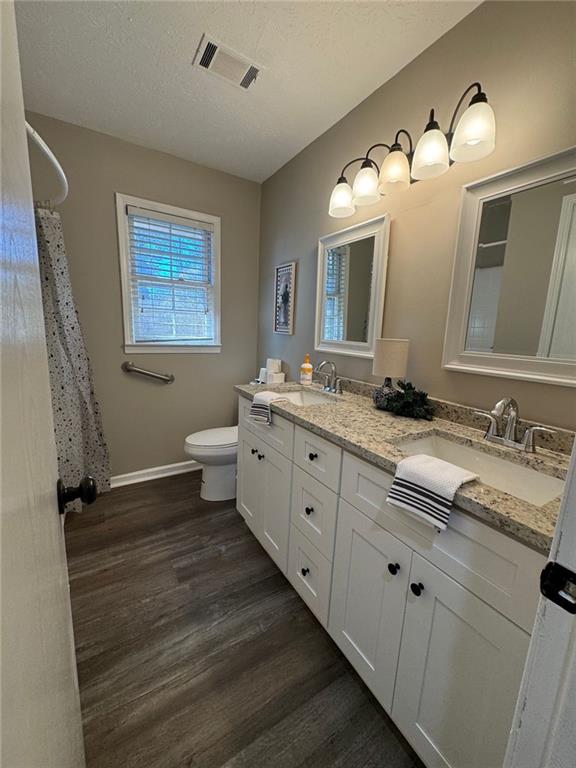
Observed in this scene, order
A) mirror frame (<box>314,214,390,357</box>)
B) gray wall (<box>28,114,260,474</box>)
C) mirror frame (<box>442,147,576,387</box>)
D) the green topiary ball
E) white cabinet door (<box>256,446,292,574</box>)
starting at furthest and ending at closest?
gray wall (<box>28,114,260,474</box>), mirror frame (<box>314,214,390,357</box>), white cabinet door (<box>256,446,292,574</box>), the green topiary ball, mirror frame (<box>442,147,576,387</box>)

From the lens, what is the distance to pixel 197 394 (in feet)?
9.11

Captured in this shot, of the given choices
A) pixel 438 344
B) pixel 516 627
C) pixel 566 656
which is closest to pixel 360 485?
pixel 516 627

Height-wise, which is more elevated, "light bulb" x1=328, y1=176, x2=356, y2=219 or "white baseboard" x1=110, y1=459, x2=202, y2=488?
"light bulb" x1=328, y1=176, x2=356, y2=219

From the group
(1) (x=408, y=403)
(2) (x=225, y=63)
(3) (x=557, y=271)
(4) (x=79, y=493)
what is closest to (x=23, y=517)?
(4) (x=79, y=493)

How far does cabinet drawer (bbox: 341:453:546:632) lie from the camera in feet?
2.20

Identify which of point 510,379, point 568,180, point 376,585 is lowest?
point 376,585

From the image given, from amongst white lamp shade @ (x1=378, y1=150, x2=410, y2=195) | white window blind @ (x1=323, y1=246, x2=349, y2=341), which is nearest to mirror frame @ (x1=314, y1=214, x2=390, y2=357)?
white window blind @ (x1=323, y1=246, x2=349, y2=341)

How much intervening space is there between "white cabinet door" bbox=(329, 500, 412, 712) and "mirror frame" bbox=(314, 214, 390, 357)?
1006mm

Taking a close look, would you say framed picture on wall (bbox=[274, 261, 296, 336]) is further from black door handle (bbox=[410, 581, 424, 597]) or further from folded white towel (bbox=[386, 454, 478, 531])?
black door handle (bbox=[410, 581, 424, 597])

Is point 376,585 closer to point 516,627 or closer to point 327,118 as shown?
point 516,627

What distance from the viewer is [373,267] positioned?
1.76 metres

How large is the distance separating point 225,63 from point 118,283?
1498mm

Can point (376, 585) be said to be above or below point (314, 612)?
above

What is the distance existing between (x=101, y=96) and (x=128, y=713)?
2.94 m
